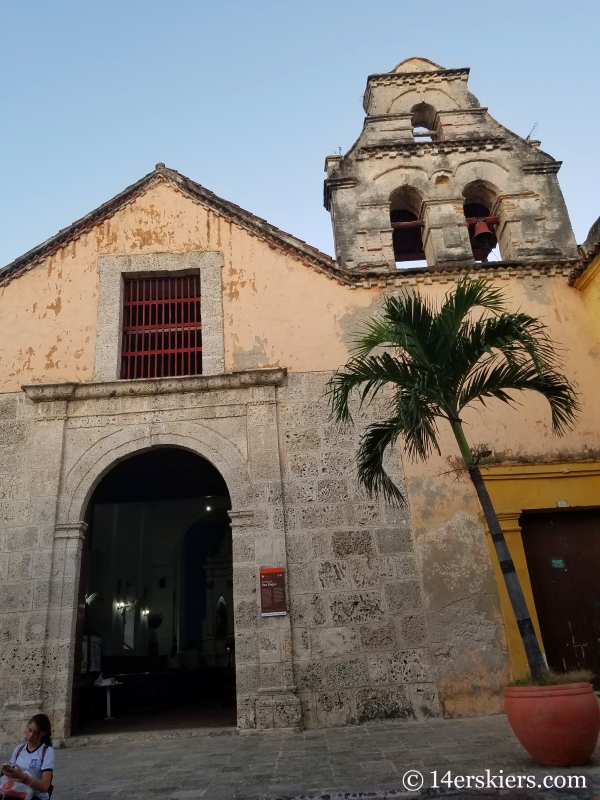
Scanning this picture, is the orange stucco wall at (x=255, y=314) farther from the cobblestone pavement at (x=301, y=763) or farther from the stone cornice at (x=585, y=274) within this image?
the cobblestone pavement at (x=301, y=763)

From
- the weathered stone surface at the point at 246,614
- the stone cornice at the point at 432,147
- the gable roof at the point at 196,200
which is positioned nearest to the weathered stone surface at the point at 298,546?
the weathered stone surface at the point at 246,614

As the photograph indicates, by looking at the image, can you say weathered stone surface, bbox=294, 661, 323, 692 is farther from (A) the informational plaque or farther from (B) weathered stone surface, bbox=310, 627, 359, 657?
(A) the informational plaque

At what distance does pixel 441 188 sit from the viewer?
10141mm

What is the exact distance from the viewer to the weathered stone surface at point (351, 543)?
7652 mm

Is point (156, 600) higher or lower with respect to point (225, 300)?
lower

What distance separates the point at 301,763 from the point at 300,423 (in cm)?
426

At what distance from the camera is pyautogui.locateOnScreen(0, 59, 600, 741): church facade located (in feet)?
23.6

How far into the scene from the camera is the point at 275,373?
27.8 feet

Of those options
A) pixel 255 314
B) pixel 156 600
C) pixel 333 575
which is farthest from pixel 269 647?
pixel 156 600

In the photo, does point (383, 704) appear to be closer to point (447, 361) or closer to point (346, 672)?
point (346, 672)

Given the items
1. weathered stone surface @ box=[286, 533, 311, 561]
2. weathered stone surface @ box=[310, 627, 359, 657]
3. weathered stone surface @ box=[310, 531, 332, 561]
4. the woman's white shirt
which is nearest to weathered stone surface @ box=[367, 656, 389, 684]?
weathered stone surface @ box=[310, 627, 359, 657]

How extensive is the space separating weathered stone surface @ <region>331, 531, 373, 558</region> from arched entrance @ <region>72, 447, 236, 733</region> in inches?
107

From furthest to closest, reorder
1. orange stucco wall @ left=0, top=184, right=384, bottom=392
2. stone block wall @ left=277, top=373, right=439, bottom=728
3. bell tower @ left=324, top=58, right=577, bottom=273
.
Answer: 1. bell tower @ left=324, top=58, right=577, bottom=273
2. orange stucco wall @ left=0, top=184, right=384, bottom=392
3. stone block wall @ left=277, top=373, right=439, bottom=728

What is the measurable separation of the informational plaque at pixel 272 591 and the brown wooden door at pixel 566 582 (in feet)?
10.5
